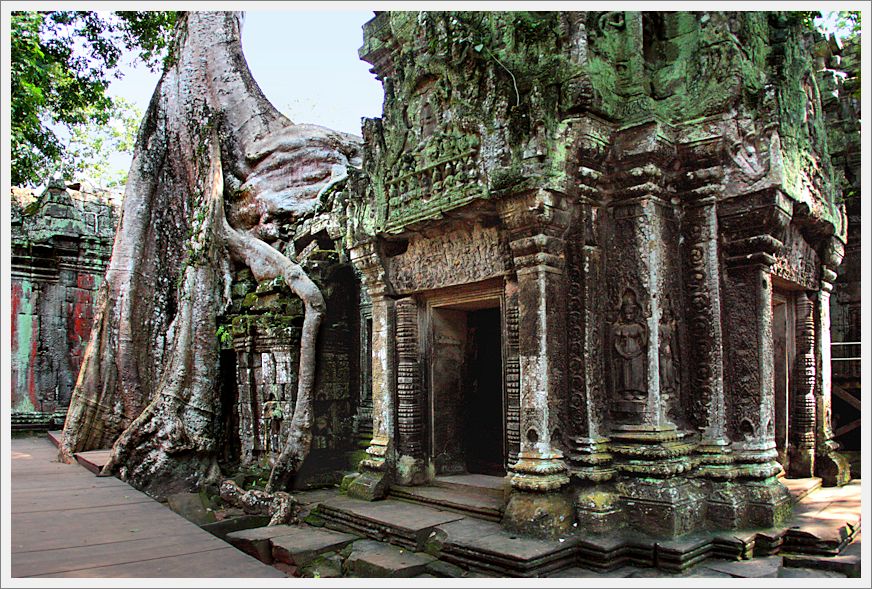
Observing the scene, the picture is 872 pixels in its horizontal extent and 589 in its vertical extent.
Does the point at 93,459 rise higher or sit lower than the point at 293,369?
lower

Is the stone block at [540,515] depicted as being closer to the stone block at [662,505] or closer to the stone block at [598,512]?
the stone block at [598,512]

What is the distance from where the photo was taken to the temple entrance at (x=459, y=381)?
6188mm

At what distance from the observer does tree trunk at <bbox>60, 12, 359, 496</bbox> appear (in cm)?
792

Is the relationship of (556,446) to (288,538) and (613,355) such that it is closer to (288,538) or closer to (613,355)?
(613,355)

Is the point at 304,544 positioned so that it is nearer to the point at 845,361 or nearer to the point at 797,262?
the point at 797,262

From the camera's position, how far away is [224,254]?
9055 mm

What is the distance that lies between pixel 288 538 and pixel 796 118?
532cm

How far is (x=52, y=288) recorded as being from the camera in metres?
13.6

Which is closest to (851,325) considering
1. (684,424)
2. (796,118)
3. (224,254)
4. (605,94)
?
(796,118)

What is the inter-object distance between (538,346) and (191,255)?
5.91 m

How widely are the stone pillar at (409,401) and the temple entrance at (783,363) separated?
3.23m

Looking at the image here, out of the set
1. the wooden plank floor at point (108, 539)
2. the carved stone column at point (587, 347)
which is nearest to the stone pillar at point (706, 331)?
the carved stone column at point (587, 347)

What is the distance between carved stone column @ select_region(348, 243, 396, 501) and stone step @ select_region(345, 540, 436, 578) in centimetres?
100

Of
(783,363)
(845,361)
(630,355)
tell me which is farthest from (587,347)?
(845,361)
